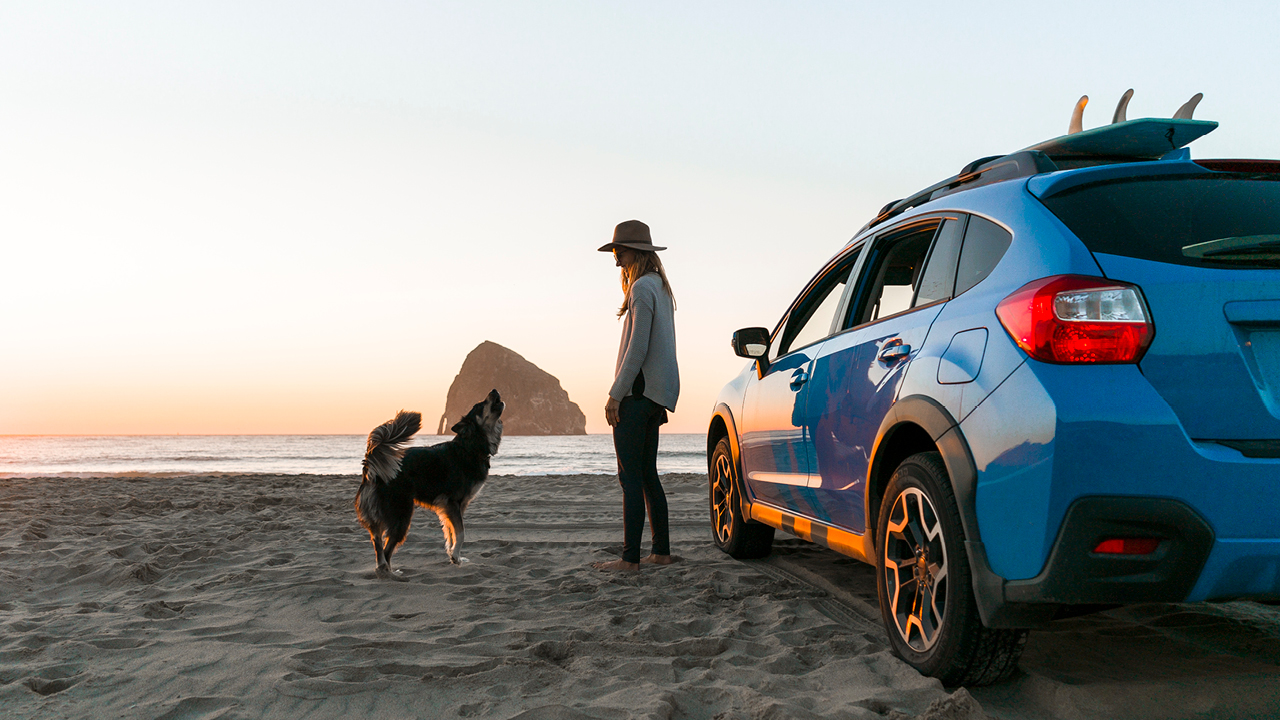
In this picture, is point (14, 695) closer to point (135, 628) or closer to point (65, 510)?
point (135, 628)

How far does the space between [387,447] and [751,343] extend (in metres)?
2.53

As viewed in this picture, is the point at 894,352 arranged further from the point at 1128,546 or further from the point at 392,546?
the point at 392,546

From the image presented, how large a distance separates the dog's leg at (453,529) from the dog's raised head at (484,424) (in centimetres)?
54

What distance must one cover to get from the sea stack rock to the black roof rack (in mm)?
95339

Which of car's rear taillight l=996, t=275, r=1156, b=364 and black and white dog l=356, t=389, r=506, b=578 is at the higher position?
car's rear taillight l=996, t=275, r=1156, b=364

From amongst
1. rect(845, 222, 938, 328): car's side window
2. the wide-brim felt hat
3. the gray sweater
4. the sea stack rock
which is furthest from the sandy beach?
the sea stack rock

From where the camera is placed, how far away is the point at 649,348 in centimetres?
504

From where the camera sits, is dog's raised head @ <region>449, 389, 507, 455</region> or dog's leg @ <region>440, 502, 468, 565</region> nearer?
dog's leg @ <region>440, 502, 468, 565</region>

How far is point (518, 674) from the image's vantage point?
2713 millimetres

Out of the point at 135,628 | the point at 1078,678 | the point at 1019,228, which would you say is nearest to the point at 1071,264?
the point at 1019,228

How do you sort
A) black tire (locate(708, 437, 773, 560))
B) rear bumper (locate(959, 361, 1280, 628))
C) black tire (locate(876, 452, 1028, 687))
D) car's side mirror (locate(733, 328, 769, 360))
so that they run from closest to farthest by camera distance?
rear bumper (locate(959, 361, 1280, 628)) → black tire (locate(876, 452, 1028, 687)) → car's side mirror (locate(733, 328, 769, 360)) → black tire (locate(708, 437, 773, 560))

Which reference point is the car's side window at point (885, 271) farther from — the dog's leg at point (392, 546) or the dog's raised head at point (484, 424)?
the dog's leg at point (392, 546)

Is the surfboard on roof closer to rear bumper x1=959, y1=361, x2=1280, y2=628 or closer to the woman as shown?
rear bumper x1=959, y1=361, x2=1280, y2=628

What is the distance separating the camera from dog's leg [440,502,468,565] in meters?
5.18
